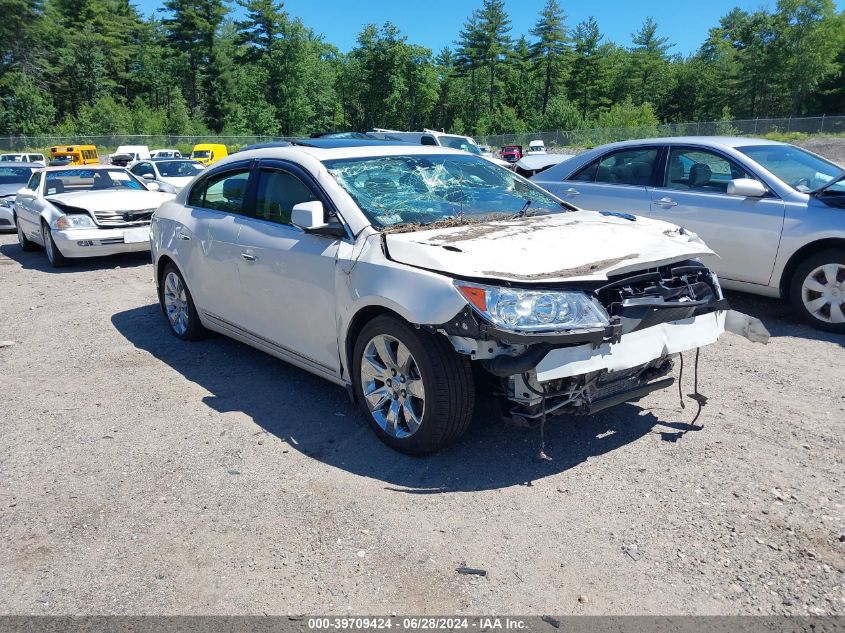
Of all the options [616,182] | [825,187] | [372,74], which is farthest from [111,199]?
[372,74]

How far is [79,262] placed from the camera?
420 inches

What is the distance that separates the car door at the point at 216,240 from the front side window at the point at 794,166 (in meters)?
4.79

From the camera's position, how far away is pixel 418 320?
3.35 m

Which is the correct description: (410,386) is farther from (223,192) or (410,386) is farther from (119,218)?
(119,218)

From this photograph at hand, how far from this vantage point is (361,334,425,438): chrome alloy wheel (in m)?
3.61

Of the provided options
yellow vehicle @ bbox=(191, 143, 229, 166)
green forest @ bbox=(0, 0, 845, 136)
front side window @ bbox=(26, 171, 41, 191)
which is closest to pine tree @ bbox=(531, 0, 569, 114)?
green forest @ bbox=(0, 0, 845, 136)

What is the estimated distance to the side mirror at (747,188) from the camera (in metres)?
6.04

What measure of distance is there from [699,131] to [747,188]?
46.6m

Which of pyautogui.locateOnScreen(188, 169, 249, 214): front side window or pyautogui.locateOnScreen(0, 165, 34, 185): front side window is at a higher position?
pyautogui.locateOnScreen(188, 169, 249, 214): front side window

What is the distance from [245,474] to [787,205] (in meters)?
5.15

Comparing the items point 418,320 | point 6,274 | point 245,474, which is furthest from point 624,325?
point 6,274

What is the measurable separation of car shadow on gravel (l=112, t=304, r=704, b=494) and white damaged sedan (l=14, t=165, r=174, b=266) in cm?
505

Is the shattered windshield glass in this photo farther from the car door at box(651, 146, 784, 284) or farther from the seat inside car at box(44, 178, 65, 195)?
the seat inside car at box(44, 178, 65, 195)

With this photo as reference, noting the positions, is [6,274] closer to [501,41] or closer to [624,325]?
[624,325]
